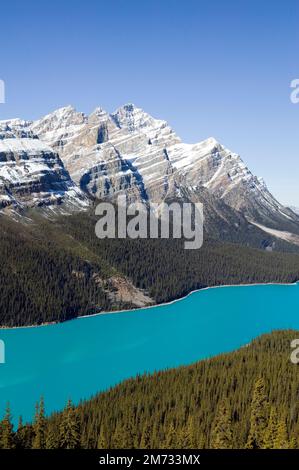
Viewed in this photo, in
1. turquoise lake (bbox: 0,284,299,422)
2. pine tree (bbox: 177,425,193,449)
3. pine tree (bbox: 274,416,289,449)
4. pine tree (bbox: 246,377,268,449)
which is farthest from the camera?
turquoise lake (bbox: 0,284,299,422)

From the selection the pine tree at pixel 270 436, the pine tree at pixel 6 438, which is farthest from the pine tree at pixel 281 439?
the pine tree at pixel 6 438

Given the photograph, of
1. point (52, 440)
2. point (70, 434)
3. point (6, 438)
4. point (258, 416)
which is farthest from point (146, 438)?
point (6, 438)

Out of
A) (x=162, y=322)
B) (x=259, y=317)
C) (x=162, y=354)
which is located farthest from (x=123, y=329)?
(x=259, y=317)

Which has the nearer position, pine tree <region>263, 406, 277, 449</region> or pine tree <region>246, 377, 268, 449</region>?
pine tree <region>263, 406, 277, 449</region>

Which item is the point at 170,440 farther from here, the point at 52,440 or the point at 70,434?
the point at 52,440

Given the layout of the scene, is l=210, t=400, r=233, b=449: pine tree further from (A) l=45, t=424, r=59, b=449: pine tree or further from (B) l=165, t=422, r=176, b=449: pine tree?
(A) l=45, t=424, r=59, b=449: pine tree

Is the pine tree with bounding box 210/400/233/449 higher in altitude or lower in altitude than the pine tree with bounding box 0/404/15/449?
higher

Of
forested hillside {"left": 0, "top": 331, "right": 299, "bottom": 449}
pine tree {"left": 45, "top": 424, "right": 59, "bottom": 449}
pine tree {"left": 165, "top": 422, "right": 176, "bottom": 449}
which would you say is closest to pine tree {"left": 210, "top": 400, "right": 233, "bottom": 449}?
forested hillside {"left": 0, "top": 331, "right": 299, "bottom": 449}
